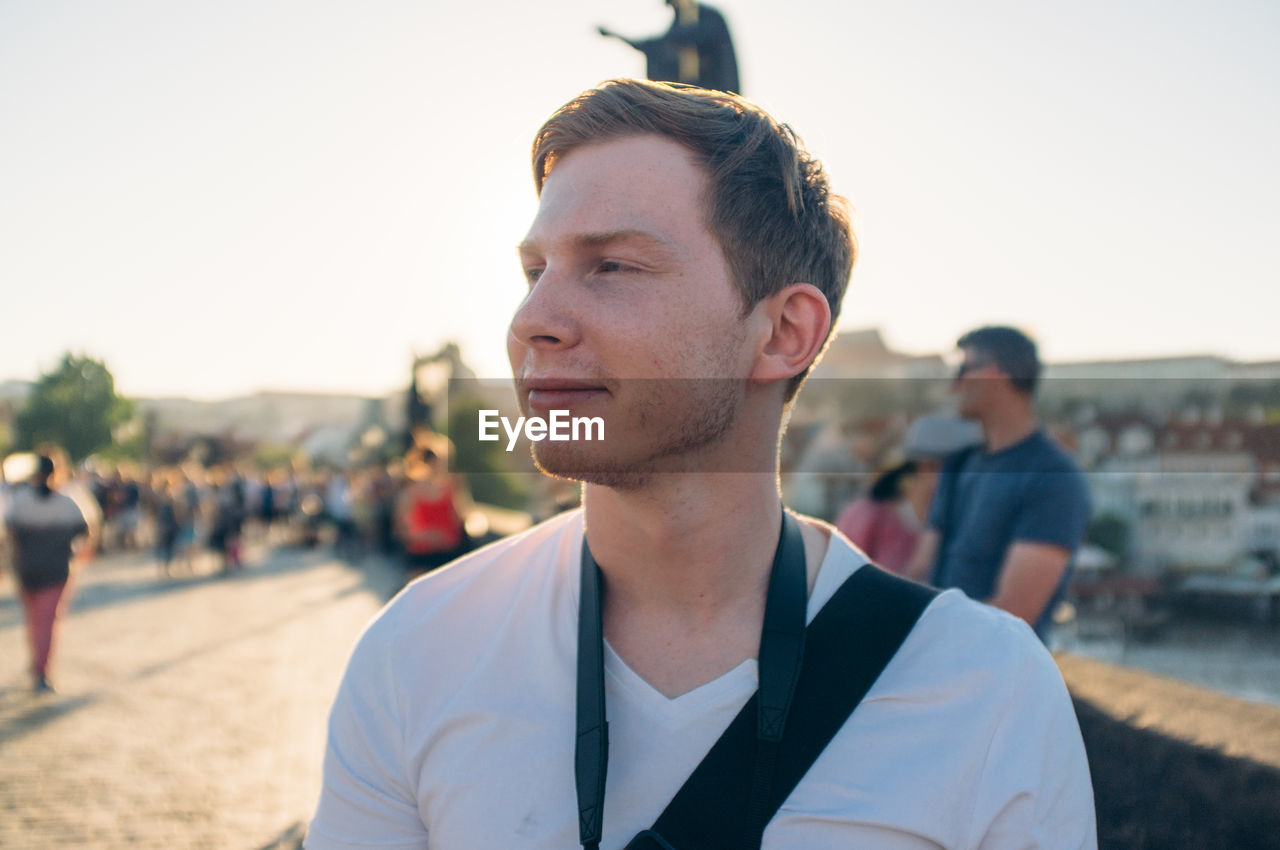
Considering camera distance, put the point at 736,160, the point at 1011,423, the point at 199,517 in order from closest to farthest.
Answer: the point at 736,160 → the point at 1011,423 → the point at 199,517

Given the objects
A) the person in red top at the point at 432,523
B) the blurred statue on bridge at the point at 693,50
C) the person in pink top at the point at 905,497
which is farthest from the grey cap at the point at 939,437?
the person in red top at the point at 432,523

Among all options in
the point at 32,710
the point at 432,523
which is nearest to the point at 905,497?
the point at 432,523

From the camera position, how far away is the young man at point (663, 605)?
1483mm

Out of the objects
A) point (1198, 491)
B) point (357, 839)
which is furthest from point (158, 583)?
point (1198, 491)

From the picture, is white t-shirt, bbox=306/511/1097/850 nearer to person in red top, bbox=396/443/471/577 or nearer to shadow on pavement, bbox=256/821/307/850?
shadow on pavement, bbox=256/821/307/850

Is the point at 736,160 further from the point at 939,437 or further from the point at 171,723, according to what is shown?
the point at 171,723

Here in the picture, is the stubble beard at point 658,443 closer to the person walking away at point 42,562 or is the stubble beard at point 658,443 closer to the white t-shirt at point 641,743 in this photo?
the white t-shirt at point 641,743

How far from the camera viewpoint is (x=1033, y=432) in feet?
11.9

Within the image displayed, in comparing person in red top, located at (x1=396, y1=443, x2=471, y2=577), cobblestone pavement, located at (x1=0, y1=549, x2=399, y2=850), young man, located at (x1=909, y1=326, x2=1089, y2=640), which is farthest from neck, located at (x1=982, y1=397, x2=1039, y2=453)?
person in red top, located at (x1=396, y1=443, x2=471, y2=577)

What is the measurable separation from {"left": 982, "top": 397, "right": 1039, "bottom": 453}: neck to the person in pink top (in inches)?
39.1

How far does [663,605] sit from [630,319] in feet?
1.75

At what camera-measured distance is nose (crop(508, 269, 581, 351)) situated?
5.18ft

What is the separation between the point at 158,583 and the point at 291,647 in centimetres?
803

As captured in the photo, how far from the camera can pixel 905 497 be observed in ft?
16.7
